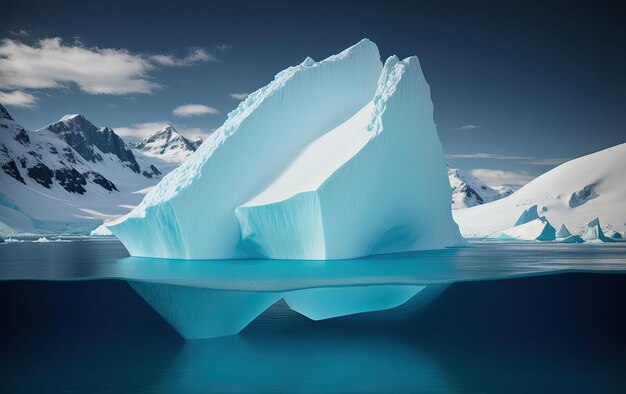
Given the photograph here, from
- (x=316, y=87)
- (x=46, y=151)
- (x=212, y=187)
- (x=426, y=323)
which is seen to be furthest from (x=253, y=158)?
(x=46, y=151)

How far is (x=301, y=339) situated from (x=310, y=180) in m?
6.39

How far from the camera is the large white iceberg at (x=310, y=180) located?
16125 millimetres

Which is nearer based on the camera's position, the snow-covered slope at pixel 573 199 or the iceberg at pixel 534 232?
the iceberg at pixel 534 232

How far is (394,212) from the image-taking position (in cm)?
1803

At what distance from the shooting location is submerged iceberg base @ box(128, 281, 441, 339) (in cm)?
989

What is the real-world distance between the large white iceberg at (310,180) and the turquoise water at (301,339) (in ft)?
7.02

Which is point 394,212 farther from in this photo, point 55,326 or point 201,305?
point 55,326

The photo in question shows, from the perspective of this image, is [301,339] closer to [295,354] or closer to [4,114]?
[295,354]

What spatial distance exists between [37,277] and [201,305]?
16.4 ft

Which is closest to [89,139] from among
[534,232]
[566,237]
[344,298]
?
[534,232]

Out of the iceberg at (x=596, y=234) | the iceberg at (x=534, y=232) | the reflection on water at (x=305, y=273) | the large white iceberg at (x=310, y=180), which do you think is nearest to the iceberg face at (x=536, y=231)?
the iceberg at (x=534, y=232)

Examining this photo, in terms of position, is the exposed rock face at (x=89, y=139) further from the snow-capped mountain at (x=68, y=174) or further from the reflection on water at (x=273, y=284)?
the reflection on water at (x=273, y=284)

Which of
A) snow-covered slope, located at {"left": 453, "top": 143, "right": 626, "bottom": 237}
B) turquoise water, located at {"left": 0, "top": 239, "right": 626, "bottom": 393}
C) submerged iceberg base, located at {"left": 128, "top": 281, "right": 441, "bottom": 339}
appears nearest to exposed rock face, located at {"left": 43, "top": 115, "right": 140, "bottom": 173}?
snow-covered slope, located at {"left": 453, "top": 143, "right": 626, "bottom": 237}

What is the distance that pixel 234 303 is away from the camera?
1015 cm
